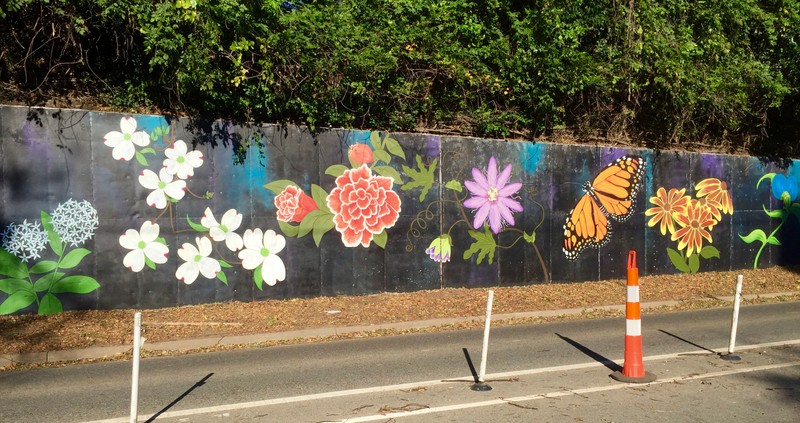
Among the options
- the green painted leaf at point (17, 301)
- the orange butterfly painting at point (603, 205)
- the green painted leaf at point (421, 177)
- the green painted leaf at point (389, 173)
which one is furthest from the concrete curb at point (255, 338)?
the green painted leaf at point (389, 173)

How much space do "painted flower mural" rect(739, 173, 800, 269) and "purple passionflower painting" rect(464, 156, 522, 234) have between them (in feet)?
21.0

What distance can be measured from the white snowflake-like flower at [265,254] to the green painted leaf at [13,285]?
332cm

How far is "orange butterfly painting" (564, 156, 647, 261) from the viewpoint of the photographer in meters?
13.9

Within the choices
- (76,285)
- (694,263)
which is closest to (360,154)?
(76,285)

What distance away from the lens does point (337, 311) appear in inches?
440

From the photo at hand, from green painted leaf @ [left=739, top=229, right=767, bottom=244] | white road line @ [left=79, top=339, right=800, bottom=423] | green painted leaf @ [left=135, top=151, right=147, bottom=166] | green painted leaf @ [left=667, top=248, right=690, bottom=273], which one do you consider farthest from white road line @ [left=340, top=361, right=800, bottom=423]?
green painted leaf @ [left=739, top=229, right=767, bottom=244]

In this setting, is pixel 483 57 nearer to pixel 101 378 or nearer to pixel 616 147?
pixel 616 147

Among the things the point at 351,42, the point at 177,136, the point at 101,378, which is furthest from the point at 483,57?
the point at 101,378

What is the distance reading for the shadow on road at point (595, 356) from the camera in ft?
24.5

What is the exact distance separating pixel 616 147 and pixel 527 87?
2484mm

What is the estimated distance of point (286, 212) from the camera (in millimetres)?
11789

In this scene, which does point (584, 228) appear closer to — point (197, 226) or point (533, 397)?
point (197, 226)

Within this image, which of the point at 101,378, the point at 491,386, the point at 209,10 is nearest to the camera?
the point at 491,386

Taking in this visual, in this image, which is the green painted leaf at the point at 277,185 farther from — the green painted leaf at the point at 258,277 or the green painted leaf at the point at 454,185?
the green painted leaf at the point at 454,185
